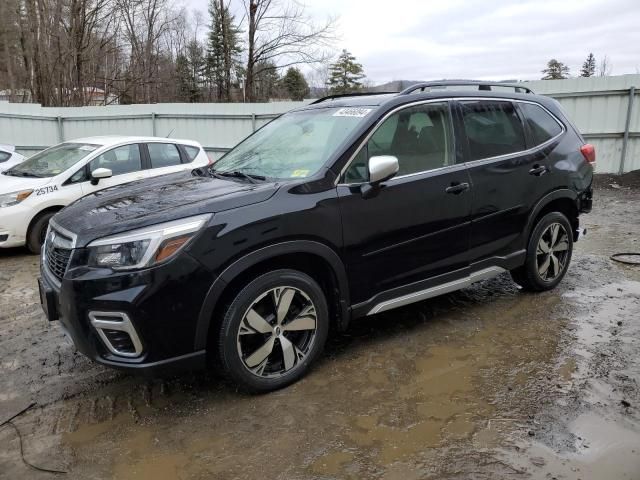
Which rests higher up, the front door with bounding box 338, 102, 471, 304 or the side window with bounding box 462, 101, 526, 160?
the side window with bounding box 462, 101, 526, 160

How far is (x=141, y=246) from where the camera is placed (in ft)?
9.29

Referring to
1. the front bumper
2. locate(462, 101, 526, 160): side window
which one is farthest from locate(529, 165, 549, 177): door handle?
the front bumper

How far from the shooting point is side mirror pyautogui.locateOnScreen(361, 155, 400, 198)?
3.41 m

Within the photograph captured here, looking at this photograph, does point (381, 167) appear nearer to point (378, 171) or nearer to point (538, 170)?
point (378, 171)

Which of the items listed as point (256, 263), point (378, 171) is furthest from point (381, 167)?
point (256, 263)

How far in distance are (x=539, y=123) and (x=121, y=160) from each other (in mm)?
5705

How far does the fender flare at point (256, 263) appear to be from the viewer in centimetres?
294

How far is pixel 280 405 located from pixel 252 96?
24.3 metres

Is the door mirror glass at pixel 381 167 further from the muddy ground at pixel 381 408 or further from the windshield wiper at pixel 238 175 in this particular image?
the muddy ground at pixel 381 408

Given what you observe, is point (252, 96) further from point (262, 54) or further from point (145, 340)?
point (145, 340)

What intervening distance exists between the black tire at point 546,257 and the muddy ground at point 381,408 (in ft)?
1.24

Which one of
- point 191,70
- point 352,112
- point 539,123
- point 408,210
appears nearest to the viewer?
point 408,210

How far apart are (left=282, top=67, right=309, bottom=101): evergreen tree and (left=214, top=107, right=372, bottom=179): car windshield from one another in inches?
1661

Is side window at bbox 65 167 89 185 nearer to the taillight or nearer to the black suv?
the black suv
